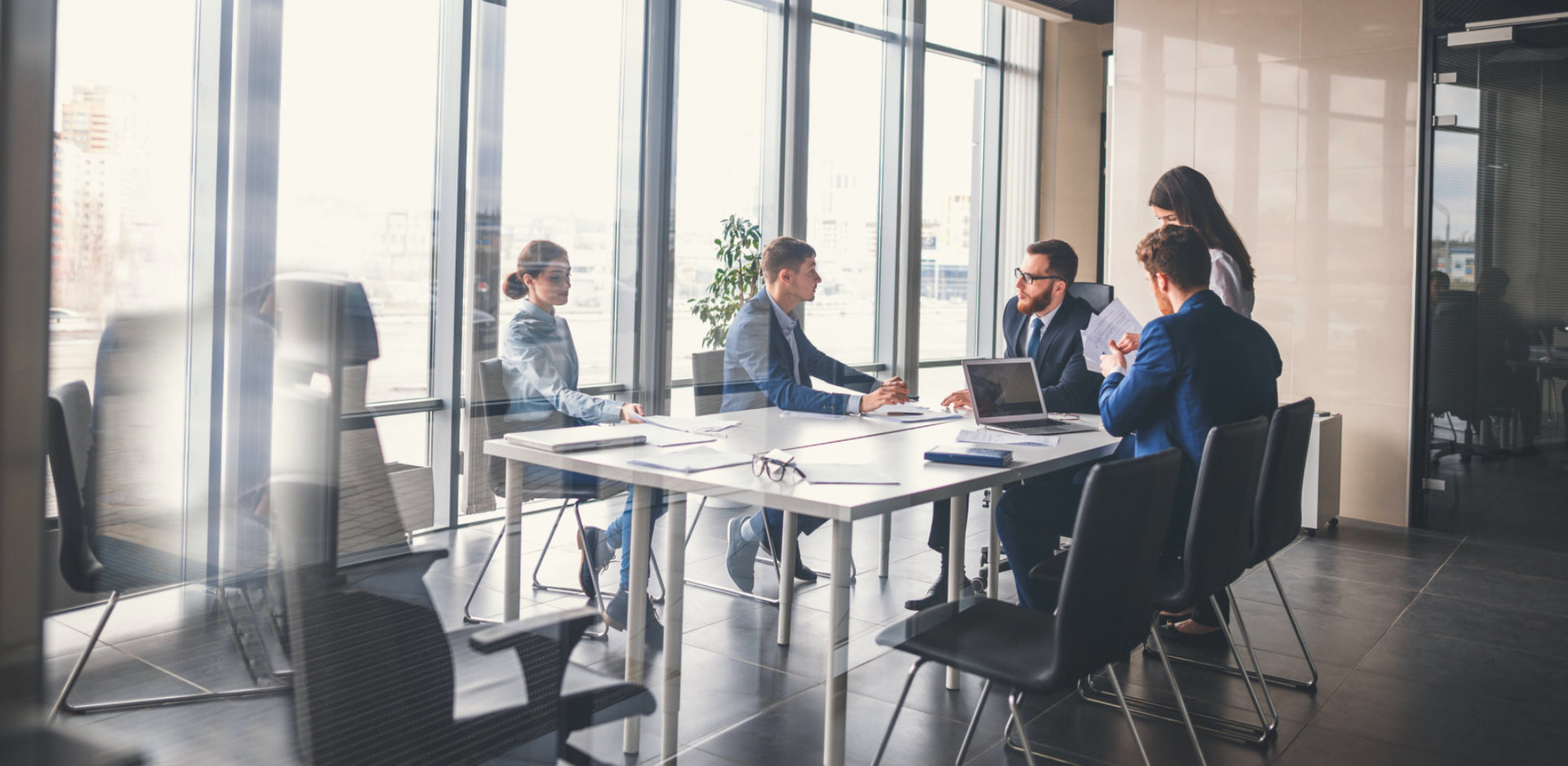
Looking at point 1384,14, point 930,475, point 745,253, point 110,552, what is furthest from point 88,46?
point 1384,14

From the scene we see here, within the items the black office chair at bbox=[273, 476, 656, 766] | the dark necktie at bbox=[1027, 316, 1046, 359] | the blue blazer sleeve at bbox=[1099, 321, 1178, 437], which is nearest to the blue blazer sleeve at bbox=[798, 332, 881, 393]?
the dark necktie at bbox=[1027, 316, 1046, 359]

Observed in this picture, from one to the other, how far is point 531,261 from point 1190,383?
6.33ft

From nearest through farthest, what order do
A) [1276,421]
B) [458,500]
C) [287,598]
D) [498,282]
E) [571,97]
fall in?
[287,598] < [458,500] < [498,282] < [571,97] < [1276,421]

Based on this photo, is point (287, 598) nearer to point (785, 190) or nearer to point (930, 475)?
point (930, 475)

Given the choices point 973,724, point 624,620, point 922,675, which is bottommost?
point 922,675

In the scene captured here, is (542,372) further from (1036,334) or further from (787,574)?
(1036,334)

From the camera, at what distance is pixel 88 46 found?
1066 mm

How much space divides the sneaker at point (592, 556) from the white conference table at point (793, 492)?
6cm

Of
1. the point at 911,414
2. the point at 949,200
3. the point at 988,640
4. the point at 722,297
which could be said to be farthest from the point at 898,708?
the point at 949,200

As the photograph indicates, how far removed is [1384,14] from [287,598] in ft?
21.4

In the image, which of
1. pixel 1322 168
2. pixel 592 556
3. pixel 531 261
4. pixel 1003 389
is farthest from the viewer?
pixel 1322 168

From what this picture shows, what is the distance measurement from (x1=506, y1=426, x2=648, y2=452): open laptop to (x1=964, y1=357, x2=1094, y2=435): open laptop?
1.35 metres

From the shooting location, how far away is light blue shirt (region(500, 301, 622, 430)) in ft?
7.36

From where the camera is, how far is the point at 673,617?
2367 mm
